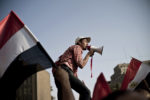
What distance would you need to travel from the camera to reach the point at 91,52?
4.00 m

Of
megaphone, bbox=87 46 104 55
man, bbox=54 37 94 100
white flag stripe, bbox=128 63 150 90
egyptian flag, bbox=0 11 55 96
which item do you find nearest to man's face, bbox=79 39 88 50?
megaphone, bbox=87 46 104 55

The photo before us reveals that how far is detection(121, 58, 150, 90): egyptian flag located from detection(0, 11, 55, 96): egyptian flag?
2.95m

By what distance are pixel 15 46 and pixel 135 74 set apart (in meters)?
3.70

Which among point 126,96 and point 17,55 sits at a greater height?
point 17,55

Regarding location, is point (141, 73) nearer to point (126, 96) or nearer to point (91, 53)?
point (91, 53)

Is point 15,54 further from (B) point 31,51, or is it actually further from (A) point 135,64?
(A) point 135,64

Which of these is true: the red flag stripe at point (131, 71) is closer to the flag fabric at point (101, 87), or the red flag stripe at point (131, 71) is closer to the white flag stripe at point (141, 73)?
the white flag stripe at point (141, 73)

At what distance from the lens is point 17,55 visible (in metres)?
2.81

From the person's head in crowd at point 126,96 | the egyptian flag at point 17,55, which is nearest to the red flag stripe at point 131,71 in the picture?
the egyptian flag at point 17,55

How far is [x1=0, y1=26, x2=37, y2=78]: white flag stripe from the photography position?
2742 mm

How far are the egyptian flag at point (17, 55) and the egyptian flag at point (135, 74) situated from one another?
2955 millimetres

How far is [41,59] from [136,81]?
3236 mm

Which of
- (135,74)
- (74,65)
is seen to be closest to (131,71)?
(135,74)

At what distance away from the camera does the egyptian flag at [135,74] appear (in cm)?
538
